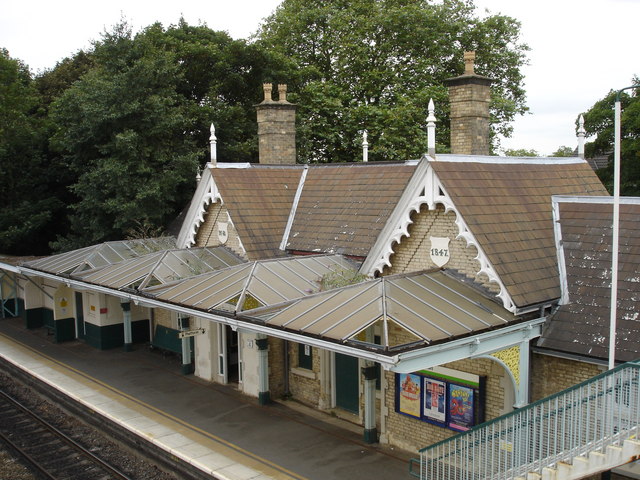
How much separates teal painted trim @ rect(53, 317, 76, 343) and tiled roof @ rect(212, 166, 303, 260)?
9.25 m

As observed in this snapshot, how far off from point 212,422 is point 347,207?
6429mm

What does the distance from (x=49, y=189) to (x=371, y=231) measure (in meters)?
21.4

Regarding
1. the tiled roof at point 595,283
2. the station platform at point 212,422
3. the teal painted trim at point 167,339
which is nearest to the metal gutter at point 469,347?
the tiled roof at point 595,283

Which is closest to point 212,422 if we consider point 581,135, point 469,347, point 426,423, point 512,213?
point 426,423

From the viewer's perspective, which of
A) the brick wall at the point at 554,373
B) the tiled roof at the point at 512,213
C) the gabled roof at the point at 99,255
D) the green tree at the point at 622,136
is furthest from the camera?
the green tree at the point at 622,136

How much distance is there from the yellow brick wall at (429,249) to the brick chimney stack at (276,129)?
896 cm

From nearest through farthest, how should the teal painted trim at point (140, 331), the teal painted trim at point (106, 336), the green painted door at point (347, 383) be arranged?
the green painted door at point (347, 383)
the teal painted trim at point (106, 336)
the teal painted trim at point (140, 331)

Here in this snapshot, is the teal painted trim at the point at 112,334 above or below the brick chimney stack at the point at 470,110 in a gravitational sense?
below

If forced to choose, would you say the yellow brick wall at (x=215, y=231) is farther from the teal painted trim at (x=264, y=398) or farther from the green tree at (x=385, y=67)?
the green tree at (x=385, y=67)

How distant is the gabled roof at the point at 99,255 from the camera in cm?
1914

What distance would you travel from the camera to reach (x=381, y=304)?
34.6ft

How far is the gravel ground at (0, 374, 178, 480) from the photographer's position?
13.3m

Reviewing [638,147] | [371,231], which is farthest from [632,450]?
[638,147]

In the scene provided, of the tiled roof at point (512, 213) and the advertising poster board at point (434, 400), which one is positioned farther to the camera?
the advertising poster board at point (434, 400)
